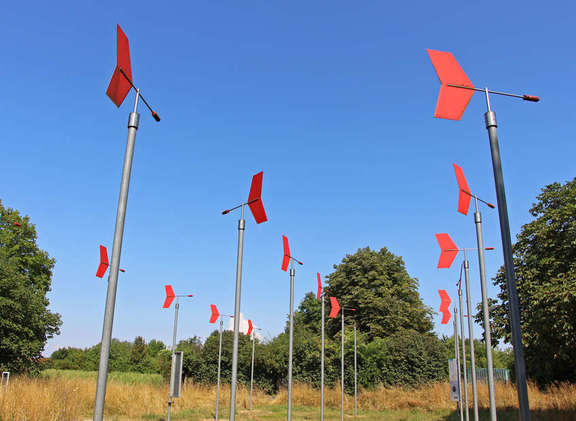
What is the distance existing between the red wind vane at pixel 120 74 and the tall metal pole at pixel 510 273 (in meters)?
4.79

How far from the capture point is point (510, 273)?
526cm

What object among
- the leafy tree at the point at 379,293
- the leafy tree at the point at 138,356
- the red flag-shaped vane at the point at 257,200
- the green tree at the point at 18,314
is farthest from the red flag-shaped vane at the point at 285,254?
the leafy tree at the point at 138,356

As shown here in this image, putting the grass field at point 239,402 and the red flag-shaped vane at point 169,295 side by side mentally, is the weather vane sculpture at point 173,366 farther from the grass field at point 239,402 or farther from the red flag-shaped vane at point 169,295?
the grass field at point 239,402

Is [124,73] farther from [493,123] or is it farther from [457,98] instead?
[493,123]

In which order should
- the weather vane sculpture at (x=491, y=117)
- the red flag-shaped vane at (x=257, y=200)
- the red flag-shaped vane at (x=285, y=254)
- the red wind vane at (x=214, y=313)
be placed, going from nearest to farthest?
1. the weather vane sculpture at (x=491, y=117)
2. the red flag-shaped vane at (x=257, y=200)
3. the red flag-shaped vane at (x=285, y=254)
4. the red wind vane at (x=214, y=313)

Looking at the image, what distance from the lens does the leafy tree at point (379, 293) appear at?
3738cm

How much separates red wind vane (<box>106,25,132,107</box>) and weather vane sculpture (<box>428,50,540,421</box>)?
13.4 ft

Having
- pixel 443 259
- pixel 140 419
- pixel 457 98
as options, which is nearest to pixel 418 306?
pixel 140 419

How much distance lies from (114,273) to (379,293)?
35911 mm

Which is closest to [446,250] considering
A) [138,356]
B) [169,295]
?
[169,295]

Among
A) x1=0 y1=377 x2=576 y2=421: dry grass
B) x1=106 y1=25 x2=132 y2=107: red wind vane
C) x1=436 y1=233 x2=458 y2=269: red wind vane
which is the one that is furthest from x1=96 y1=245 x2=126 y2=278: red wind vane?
x1=436 y1=233 x2=458 y2=269: red wind vane

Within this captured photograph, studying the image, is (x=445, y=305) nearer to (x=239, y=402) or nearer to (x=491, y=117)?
(x=491, y=117)

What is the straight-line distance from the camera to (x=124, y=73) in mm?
6176

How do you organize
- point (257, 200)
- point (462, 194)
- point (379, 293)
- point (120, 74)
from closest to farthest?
point (120, 74), point (257, 200), point (462, 194), point (379, 293)
